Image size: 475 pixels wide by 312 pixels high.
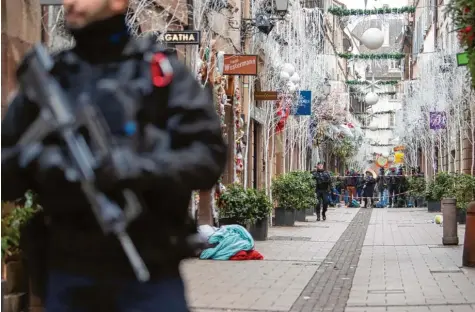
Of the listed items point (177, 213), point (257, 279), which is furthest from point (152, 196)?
point (257, 279)

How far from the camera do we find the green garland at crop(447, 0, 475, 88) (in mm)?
8703

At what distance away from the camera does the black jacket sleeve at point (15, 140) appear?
8.89ft

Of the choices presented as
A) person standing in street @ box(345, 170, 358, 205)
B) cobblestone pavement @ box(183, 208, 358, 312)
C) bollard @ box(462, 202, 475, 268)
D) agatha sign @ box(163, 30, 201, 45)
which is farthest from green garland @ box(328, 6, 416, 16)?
bollard @ box(462, 202, 475, 268)

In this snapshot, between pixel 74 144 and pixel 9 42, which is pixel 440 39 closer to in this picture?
pixel 9 42

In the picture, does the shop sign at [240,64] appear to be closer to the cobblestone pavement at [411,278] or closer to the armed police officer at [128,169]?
the cobblestone pavement at [411,278]

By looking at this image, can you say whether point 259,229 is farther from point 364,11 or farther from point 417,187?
point 417,187

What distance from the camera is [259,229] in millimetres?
20375

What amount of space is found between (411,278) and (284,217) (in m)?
14.5

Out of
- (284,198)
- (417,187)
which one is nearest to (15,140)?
(284,198)

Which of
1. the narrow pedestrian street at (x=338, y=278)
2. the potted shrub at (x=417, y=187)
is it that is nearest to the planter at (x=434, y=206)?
the potted shrub at (x=417, y=187)

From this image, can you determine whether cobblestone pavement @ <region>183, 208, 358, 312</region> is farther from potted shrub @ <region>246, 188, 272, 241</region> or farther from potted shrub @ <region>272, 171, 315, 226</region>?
potted shrub @ <region>272, 171, 315, 226</region>

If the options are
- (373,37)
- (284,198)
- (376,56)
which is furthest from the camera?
(376,56)

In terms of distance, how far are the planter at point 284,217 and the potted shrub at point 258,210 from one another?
6.90m

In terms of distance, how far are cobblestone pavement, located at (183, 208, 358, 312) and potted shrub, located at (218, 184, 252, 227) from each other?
2.27 ft
